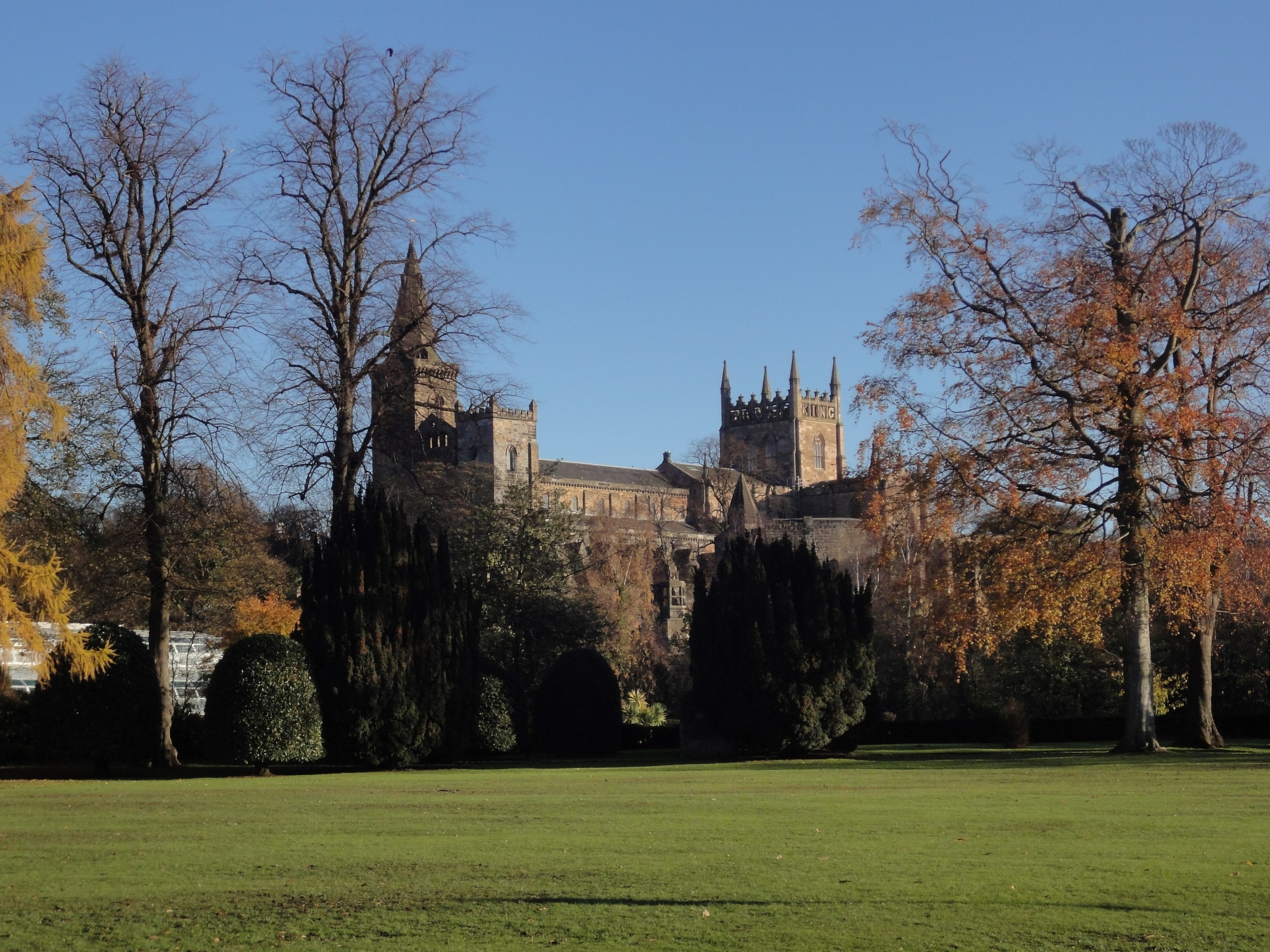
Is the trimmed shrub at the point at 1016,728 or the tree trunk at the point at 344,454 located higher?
the tree trunk at the point at 344,454

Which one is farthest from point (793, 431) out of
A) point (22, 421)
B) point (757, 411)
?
point (22, 421)

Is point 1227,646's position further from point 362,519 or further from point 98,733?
point 98,733

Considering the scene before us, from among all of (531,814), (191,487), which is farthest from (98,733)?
(531,814)

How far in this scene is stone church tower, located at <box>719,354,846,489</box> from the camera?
142875 millimetres

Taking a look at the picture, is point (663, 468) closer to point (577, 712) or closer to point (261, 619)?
point (261, 619)

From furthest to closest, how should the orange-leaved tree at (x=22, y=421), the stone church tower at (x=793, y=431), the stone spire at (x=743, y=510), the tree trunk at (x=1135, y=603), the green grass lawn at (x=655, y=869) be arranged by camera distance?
1. the stone church tower at (x=793, y=431)
2. the stone spire at (x=743, y=510)
3. the tree trunk at (x=1135, y=603)
4. the orange-leaved tree at (x=22, y=421)
5. the green grass lawn at (x=655, y=869)

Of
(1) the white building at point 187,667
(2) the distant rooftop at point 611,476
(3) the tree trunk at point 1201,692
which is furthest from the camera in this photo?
(2) the distant rooftop at point 611,476

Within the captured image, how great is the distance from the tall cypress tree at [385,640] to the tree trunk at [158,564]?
118 inches

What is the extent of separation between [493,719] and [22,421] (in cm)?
1525

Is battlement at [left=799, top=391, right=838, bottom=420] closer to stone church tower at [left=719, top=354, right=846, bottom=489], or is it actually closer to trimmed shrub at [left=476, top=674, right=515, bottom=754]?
stone church tower at [left=719, top=354, right=846, bottom=489]

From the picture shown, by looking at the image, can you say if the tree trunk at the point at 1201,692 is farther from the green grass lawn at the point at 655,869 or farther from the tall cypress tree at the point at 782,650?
the green grass lawn at the point at 655,869

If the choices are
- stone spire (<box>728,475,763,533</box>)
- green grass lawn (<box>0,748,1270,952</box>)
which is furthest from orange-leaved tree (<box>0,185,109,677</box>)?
stone spire (<box>728,475,763,533</box>)

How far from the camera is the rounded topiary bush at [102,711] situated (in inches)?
1156

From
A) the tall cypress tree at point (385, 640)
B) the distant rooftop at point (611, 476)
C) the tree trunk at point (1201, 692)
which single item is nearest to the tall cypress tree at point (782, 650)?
the tall cypress tree at point (385, 640)
